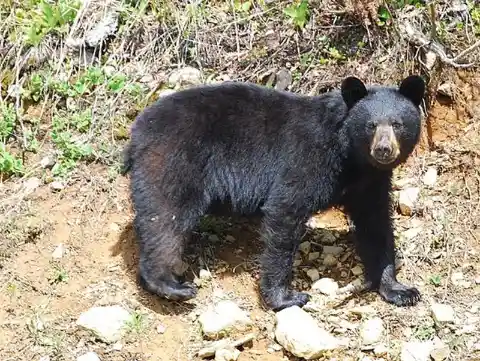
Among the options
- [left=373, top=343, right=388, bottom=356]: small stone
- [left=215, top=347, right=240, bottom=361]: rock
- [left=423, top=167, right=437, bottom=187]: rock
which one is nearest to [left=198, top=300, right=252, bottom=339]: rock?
[left=215, top=347, right=240, bottom=361]: rock

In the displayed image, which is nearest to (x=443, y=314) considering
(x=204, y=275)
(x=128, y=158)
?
(x=204, y=275)

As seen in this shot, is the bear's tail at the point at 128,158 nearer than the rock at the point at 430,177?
Yes

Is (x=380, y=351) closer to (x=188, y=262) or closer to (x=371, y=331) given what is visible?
(x=371, y=331)

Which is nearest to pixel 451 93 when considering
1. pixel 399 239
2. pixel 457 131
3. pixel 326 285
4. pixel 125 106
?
pixel 457 131

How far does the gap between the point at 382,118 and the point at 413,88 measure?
37 centimetres

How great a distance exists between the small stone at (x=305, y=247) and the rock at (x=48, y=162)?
234 cm

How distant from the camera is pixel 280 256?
6195 millimetres

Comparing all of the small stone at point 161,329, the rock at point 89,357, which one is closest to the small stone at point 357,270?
the small stone at point 161,329

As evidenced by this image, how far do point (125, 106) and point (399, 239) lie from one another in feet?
9.11

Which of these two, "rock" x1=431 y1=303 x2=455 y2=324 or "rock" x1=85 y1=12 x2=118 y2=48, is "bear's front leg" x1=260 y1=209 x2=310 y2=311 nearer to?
"rock" x1=431 y1=303 x2=455 y2=324

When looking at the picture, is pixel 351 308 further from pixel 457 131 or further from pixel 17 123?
pixel 17 123

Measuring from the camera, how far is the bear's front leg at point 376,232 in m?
6.32

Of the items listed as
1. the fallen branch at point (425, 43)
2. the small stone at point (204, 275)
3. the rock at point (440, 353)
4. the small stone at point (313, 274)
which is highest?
the fallen branch at point (425, 43)

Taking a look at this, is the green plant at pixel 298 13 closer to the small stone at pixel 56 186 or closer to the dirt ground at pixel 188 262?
the dirt ground at pixel 188 262
